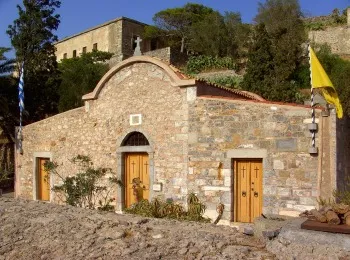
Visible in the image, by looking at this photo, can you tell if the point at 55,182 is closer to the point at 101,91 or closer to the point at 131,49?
the point at 101,91

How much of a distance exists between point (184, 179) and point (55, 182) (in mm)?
5022

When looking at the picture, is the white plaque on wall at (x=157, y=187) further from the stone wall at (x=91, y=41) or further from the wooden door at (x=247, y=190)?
the stone wall at (x=91, y=41)

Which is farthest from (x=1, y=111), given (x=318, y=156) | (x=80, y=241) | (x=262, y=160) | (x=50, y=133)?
(x=80, y=241)

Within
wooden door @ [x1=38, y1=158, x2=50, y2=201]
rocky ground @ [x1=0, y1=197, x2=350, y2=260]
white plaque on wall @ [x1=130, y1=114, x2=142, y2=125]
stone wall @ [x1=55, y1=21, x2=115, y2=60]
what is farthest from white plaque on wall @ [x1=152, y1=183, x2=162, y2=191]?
stone wall @ [x1=55, y1=21, x2=115, y2=60]

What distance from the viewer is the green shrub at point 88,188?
1107 centimetres

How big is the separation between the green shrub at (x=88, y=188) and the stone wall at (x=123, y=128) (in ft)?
1.04

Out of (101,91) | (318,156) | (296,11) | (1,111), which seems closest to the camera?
(318,156)

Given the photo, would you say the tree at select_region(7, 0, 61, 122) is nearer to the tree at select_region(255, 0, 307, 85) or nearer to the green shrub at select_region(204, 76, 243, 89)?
Result: the green shrub at select_region(204, 76, 243, 89)

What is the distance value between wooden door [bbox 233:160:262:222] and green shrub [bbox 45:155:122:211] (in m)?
3.31

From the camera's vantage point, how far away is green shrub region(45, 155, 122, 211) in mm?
11070

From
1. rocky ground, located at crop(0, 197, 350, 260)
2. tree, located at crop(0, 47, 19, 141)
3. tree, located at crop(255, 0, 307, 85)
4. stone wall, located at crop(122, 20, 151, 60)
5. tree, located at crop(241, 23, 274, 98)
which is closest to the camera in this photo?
rocky ground, located at crop(0, 197, 350, 260)

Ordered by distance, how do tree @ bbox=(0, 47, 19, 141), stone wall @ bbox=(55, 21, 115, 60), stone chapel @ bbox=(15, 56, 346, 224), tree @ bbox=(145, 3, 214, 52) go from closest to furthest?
stone chapel @ bbox=(15, 56, 346, 224) → tree @ bbox=(0, 47, 19, 141) → stone wall @ bbox=(55, 21, 115, 60) → tree @ bbox=(145, 3, 214, 52)

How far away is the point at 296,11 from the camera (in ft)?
112

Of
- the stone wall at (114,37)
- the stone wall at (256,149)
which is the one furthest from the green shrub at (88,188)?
the stone wall at (114,37)
